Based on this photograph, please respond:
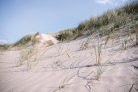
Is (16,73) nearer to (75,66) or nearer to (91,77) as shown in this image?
(75,66)

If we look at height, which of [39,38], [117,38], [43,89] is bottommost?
[43,89]

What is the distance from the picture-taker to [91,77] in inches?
95.3

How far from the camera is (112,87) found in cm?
203

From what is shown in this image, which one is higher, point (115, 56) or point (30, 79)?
point (115, 56)

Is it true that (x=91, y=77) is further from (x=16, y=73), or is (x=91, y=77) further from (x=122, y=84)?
(x=16, y=73)

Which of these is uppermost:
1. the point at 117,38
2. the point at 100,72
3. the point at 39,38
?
the point at 39,38

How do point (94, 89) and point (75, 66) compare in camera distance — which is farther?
point (75, 66)

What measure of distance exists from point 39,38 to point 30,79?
20.3 feet

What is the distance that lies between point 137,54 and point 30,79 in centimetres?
152

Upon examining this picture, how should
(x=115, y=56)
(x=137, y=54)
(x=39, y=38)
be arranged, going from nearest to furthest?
1. (x=137, y=54)
2. (x=115, y=56)
3. (x=39, y=38)

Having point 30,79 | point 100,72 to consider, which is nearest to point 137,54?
point 100,72

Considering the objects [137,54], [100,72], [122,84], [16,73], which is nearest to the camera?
[122,84]

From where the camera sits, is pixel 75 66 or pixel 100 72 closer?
pixel 100 72

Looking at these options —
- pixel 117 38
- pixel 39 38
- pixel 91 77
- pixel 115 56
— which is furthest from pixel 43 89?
pixel 39 38
